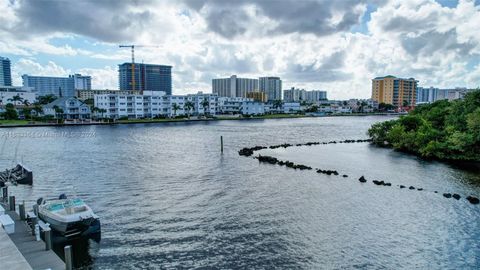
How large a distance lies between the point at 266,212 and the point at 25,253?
15.5 meters

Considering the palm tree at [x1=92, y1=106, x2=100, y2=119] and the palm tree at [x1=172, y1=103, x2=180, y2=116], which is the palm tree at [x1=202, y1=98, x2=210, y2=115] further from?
the palm tree at [x1=92, y1=106, x2=100, y2=119]

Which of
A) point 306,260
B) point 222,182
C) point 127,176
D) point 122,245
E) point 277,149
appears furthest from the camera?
point 277,149

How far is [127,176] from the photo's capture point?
1451 inches

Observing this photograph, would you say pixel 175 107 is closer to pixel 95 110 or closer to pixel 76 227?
pixel 95 110

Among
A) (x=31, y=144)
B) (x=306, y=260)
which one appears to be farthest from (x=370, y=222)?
(x=31, y=144)

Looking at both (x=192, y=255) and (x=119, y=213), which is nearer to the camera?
(x=192, y=255)

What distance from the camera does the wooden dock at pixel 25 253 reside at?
13.6 meters

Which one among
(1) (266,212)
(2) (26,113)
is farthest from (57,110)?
(1) (266,212)

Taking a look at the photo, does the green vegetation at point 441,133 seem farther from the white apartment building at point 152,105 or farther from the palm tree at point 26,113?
the palm tree at point 26,113

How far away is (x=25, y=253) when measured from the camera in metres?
15.3

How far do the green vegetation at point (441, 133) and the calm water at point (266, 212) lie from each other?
16.5 feet

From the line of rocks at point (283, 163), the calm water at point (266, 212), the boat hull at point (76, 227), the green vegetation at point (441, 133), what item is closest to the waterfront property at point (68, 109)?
the calm water at point (266, 212)

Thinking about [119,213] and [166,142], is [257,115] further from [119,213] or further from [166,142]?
[119,213]

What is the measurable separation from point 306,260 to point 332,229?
4830mm
